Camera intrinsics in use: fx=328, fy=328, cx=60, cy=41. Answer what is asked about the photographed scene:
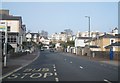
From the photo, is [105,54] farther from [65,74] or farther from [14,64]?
[65,74]

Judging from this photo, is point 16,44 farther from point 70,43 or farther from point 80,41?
point 70,43

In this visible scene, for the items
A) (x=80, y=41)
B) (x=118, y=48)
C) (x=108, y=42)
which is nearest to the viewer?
(x=118, y=48)

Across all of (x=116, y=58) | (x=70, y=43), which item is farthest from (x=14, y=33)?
(x=70, y=43)

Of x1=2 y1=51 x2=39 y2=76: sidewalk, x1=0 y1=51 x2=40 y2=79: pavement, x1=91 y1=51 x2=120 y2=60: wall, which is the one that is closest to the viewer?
x1=0 y1=51 x2=40 y2=79: pavement

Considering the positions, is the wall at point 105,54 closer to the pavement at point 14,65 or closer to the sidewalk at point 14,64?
the pavement at point 14,65

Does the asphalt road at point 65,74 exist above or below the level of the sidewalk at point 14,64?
above

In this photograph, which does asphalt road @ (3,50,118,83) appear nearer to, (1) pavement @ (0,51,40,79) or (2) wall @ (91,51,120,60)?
(1) pavement @ (0,51,40,79)

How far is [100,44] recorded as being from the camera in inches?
3814

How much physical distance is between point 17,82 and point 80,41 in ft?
419

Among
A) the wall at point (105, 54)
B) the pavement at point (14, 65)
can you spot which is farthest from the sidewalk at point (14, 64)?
the wall at point (105, 54)

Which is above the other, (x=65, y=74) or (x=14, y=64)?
(x=65, y=74)

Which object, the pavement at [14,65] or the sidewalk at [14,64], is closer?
the pavement at [14,65]

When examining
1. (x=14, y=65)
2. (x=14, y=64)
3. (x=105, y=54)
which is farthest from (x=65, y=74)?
(x=105, y=54)

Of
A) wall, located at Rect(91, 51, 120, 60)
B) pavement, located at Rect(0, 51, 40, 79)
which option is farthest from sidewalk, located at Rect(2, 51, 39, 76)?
wall, located at Rect(91, 51, 120, 60)
